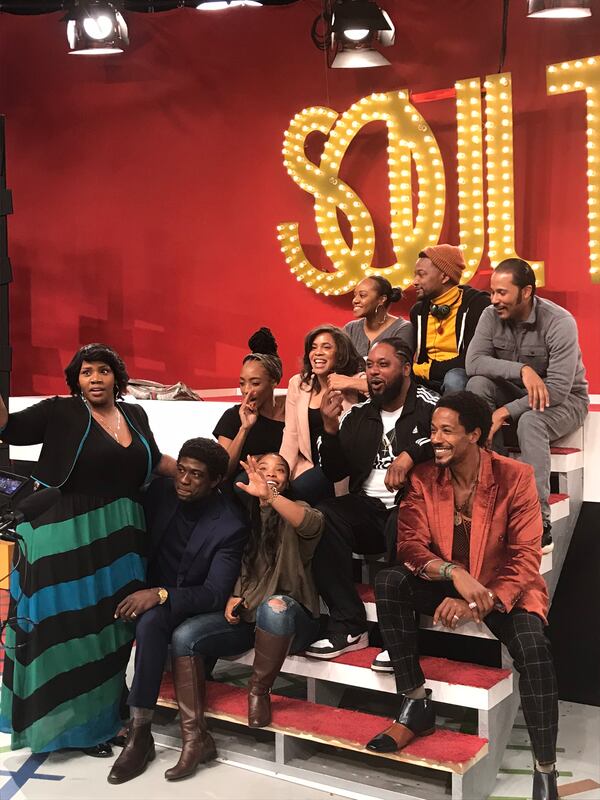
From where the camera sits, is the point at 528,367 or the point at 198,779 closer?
the point at 198,779

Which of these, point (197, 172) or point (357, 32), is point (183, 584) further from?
point (197, 172)

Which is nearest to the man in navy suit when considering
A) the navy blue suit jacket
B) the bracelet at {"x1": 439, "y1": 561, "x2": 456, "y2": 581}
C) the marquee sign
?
the navy blue suit jacket

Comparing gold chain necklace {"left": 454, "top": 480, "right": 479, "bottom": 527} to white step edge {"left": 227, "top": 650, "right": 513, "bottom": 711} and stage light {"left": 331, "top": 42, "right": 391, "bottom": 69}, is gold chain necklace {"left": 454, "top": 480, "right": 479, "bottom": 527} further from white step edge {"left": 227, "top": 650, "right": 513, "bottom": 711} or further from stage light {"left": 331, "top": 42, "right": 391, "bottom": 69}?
stage light {"left": 331, "top": 42, "right": 391, "bottom": 69}

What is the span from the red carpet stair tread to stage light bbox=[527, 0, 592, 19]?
11.2 ft

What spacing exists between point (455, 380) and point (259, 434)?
2.93 feet

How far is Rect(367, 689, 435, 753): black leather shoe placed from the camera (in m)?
3.68

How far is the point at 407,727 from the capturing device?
3734 mm

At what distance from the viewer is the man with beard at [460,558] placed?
3.69 m

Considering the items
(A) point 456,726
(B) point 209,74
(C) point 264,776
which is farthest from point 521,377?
(B) point 209,74

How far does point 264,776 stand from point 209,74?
4953 millimetres

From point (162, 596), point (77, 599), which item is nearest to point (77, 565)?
point (77, 599)

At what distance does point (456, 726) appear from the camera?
4.29 m

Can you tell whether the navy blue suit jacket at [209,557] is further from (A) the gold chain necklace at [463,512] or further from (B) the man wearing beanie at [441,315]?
(B) the man wearing beanie at [441,315]

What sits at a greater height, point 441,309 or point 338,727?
point 441,309
